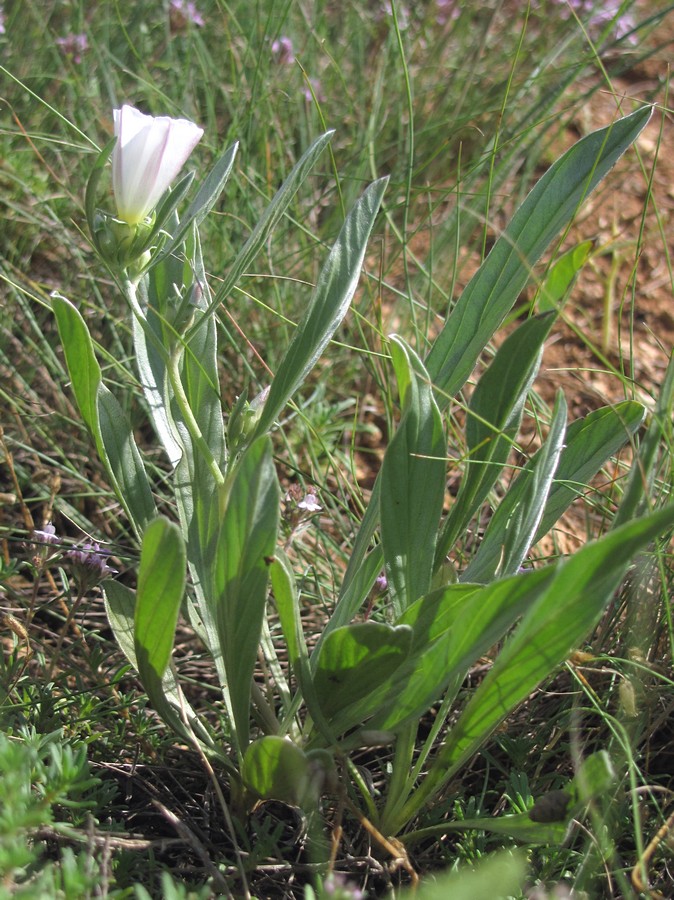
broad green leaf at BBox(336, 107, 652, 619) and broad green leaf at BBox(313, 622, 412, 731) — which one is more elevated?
broad green leaf at BBox(336, 107, 652, 619)

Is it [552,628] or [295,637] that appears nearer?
[552,628]

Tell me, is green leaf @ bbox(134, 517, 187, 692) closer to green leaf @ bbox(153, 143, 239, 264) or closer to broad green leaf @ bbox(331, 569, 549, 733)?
broad green leaf @ bbox(331, 569, 549, 733)

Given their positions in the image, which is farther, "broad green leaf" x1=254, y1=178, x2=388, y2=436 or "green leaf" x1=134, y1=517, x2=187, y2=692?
"broad green leaf" x1=254, y1=178, x2=388, y2=436

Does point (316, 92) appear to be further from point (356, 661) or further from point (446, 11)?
point (356, 661)

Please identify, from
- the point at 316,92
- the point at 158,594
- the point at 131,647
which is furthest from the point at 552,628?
the point at 316,92

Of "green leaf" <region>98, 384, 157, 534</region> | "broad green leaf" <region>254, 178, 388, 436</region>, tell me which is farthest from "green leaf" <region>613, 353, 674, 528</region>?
"green leaf" <region>98, 384, 157, 534</region>

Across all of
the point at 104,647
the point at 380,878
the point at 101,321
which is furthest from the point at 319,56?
the point at 380,878

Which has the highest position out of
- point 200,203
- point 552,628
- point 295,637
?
point 200,203

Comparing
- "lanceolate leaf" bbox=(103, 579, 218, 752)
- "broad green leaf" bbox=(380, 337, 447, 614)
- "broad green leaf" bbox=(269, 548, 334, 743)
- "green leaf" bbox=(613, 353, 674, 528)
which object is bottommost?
"lanceolate leaf" bbox=(103, 579, 218, 752)
